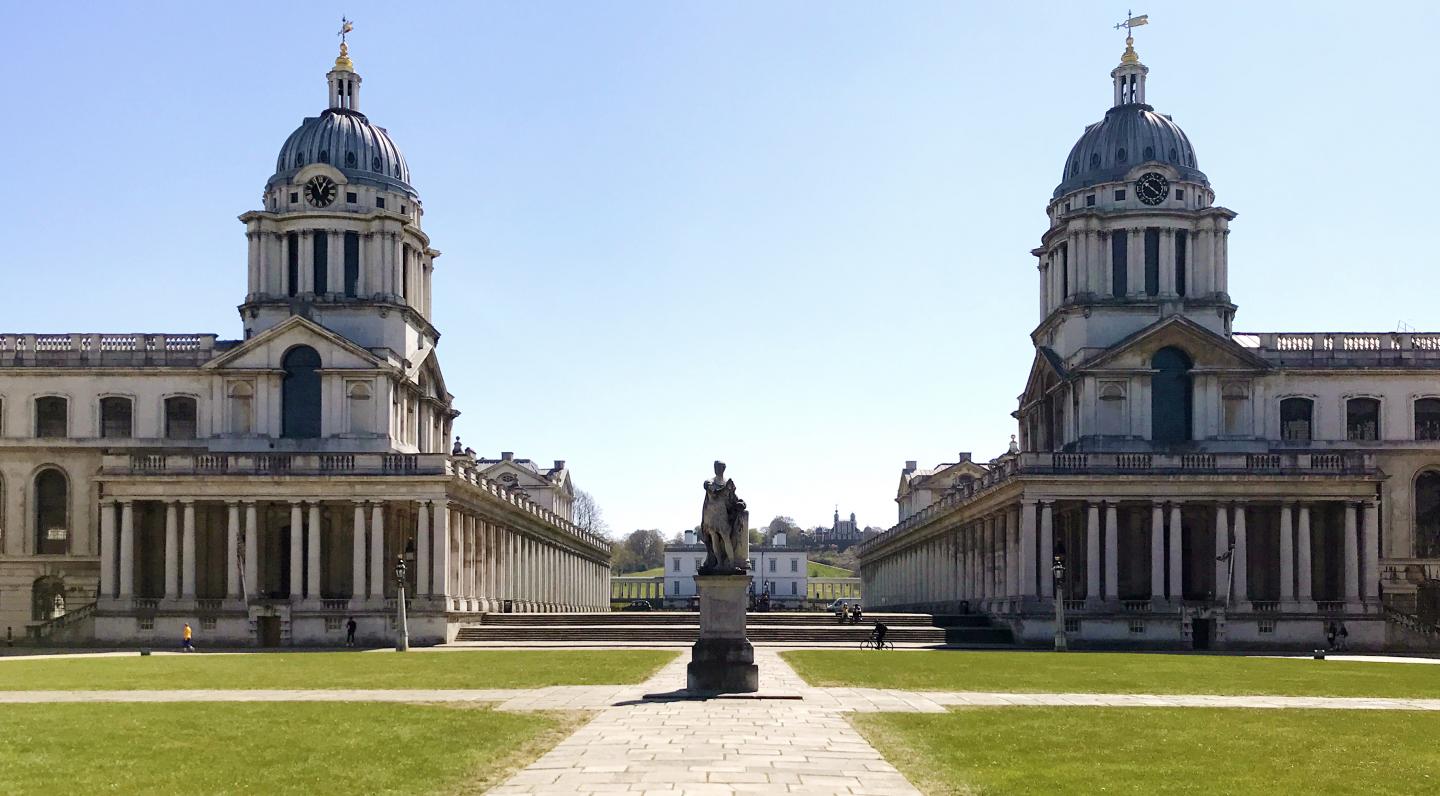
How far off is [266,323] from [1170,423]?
50.4 meters

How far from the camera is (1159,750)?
25.9 m

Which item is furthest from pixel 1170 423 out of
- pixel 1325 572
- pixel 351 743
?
pixel 351 743

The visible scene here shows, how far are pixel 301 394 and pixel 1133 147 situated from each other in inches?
1922

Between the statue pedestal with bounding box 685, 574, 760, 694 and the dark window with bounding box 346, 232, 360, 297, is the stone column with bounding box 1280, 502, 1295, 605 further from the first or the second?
the dark window with bounding box 346, 232, 360, 297

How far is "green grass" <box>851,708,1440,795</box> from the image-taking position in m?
22.0

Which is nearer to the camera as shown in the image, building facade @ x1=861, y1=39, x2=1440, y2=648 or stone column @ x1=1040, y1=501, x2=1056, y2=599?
building facade @ x1=861, y1=39, x2=1440, y2=648

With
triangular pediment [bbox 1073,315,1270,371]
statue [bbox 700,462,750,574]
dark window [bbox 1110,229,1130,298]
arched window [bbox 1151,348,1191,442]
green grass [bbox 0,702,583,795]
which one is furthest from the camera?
dark window [bbox 1110,229,1130,298]

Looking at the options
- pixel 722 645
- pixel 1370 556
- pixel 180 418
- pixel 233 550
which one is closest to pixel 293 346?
pixel 180 418

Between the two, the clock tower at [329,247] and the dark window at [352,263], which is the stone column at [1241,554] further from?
the dark window at [352,263]

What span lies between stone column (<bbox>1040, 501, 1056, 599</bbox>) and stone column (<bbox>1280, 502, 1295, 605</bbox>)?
11295 millimetres

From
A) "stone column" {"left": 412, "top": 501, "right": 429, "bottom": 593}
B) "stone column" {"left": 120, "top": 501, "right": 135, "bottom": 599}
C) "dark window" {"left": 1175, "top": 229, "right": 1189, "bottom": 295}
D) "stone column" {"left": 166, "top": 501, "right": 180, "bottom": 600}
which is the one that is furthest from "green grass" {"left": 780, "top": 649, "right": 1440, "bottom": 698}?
"stone column" {"left": 120, "top": 501, "right": 135, "bottom": 599}

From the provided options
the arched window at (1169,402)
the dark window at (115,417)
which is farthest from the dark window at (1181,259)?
the dark window at (115,417)

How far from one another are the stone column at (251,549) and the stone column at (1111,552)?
42.6 m

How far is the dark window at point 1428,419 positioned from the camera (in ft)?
292
